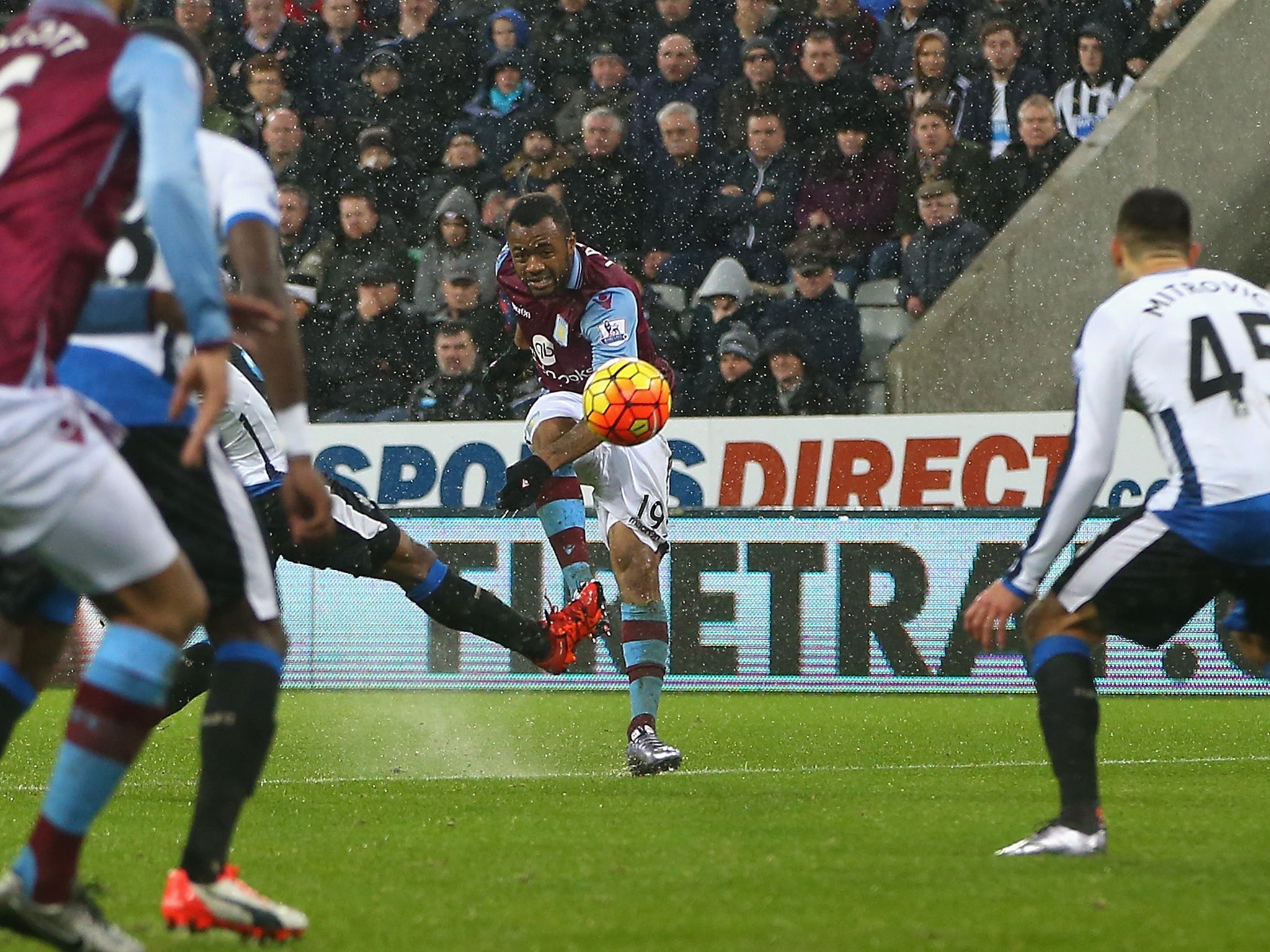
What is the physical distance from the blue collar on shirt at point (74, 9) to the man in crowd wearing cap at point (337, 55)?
41.4 feet

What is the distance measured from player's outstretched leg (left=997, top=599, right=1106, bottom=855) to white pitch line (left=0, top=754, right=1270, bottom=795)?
2.57 metres

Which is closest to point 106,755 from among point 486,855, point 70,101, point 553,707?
point 70,101

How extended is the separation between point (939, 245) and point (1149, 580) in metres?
8.71

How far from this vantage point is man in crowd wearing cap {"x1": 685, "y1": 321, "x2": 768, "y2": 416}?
1335cm

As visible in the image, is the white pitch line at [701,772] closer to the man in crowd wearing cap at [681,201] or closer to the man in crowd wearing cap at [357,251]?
the man in crowd wearing cap at [681,201]

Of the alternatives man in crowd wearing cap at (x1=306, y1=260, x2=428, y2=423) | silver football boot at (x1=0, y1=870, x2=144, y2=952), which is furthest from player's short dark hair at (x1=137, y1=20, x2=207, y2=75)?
man in crowd wearing cap at (x1=306, y1=260, x2=428, y2=423)

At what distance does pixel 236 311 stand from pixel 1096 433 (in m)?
2.13

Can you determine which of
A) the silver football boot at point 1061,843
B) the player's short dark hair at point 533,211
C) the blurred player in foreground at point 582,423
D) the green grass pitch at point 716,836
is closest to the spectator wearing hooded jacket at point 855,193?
the green grass pitch at point 716,836

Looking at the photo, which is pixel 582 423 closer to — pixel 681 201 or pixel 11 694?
pixel 11 694

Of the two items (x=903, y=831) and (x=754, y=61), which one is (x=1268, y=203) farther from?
(x=903, y=831)

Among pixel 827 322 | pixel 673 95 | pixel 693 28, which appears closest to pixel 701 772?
pixel 827 322

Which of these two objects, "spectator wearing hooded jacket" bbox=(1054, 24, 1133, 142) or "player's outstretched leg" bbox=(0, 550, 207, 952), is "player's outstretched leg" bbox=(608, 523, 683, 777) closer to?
"player's outstretched leg" bbox=(0, 550, 207, 952)

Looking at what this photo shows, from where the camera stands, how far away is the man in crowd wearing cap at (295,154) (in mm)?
15719

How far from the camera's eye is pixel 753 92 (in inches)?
564
